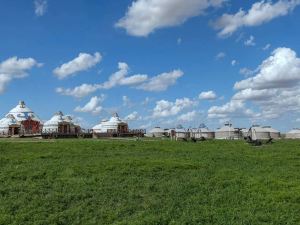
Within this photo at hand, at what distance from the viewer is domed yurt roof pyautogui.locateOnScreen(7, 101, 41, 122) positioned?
4124 inches

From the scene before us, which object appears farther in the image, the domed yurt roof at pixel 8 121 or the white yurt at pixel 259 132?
the domed yurt roof at pixel 8 121

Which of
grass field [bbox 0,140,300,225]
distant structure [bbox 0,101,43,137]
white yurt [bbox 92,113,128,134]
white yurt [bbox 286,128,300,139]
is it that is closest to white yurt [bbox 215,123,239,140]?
white yurt [bbox 286,128,300,139]

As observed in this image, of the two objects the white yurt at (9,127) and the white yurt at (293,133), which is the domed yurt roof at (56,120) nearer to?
the white yurt at (9,127)

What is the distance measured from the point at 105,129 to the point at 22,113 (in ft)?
60.6

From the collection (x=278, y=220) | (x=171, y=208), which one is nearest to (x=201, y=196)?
(x=171, y=208)

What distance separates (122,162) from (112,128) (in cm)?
8126

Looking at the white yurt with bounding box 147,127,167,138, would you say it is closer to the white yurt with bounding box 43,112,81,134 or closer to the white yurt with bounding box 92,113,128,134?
the white yurt with bounding box 92,113,128,134

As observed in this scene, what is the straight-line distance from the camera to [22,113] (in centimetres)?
10700

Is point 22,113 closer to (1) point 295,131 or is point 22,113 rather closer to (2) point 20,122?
(2) point 20,122

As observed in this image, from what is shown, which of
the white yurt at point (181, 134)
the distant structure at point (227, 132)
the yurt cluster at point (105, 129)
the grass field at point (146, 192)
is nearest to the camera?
the grass field at point (146, 192)

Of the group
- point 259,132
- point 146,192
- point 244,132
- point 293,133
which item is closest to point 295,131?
point 293,133

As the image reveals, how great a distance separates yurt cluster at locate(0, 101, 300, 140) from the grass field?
59.6m

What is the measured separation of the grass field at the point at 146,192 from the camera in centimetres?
1538

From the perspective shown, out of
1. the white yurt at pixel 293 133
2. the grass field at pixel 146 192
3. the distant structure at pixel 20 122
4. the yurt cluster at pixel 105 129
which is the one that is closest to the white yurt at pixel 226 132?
the yurt cluster at pixel 105 129
